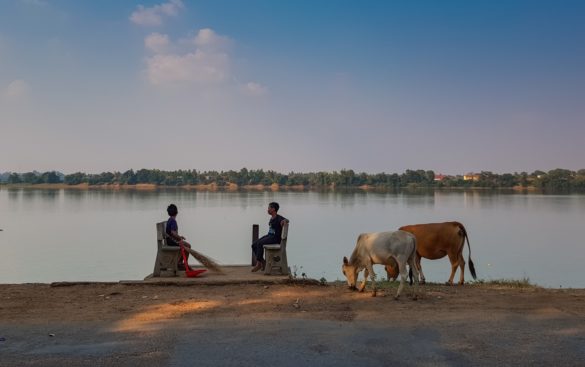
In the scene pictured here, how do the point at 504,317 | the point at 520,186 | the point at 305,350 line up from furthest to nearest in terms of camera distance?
1. the point at 520,186
2. the point at 504,317
3. the point at 305,350

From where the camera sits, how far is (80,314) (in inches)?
301

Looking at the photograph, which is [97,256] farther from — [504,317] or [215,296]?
[504,317]

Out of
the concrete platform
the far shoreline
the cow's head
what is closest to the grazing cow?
the cow's head

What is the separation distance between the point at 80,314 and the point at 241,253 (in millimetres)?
21993

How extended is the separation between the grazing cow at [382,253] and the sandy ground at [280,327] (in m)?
0.42

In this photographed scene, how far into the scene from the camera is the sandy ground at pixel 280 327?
5.55 m

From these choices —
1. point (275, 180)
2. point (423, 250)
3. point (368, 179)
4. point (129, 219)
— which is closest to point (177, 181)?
point (275, 180)

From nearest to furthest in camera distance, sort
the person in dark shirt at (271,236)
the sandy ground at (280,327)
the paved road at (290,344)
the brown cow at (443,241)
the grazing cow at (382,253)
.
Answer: the paved road at (290,344), the sandy ground at (280,327), the grazing cow at (382,253), the person in dark shirt at (271,236), the brown cow at (443,241)

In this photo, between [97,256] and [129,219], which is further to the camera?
[129,219]

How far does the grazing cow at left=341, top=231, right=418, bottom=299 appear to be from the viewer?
923 cm

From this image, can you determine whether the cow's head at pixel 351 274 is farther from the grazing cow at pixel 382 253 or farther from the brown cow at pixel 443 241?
the brown cow at pixel 443 241

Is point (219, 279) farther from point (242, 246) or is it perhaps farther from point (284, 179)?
point (284, 179)

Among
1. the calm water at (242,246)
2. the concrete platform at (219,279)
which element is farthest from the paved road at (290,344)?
the calm water at (242,246)

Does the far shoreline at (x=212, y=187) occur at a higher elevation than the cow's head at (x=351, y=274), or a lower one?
lower
